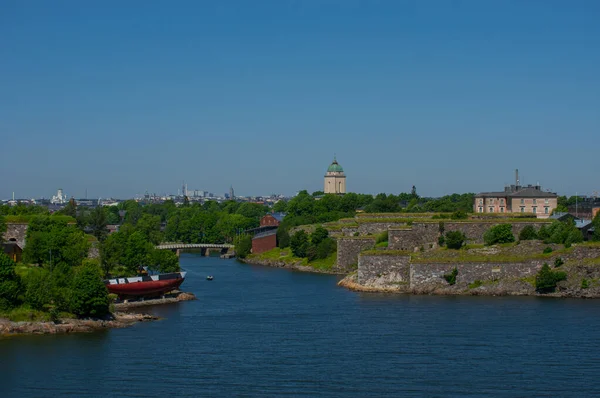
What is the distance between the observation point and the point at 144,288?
1574 inches

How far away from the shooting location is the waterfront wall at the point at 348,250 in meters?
52.3

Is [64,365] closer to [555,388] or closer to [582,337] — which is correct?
[555,388]

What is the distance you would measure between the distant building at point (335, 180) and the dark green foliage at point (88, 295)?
83.8 metres

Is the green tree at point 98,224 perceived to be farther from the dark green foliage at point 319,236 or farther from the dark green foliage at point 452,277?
the dark green foliage at point 452,277

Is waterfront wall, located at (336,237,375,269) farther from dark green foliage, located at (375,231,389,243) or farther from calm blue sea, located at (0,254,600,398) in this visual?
calm blue sea, located at (0,254,600,398)

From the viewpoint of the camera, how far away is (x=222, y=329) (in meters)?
31.7

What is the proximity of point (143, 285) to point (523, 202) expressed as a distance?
2736 cm

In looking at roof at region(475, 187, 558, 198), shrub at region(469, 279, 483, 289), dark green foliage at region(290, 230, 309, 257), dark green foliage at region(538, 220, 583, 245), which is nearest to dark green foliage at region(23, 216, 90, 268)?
shrub at region(469, 279, 483, 289)

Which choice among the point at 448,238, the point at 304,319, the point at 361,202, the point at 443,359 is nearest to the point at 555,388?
the point at 443,359

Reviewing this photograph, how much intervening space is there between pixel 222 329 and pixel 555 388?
12693 mm

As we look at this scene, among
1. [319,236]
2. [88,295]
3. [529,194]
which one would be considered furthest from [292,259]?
[88,295]

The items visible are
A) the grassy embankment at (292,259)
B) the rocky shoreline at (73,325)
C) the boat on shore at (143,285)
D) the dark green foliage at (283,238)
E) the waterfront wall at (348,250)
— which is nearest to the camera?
the rocky shoreline at (73,325)

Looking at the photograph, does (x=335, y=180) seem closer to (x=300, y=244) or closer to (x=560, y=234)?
(x=300, y=244)

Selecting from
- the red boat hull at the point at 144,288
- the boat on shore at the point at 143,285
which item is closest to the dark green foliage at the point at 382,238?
the boat on shore at the point at 143,285
